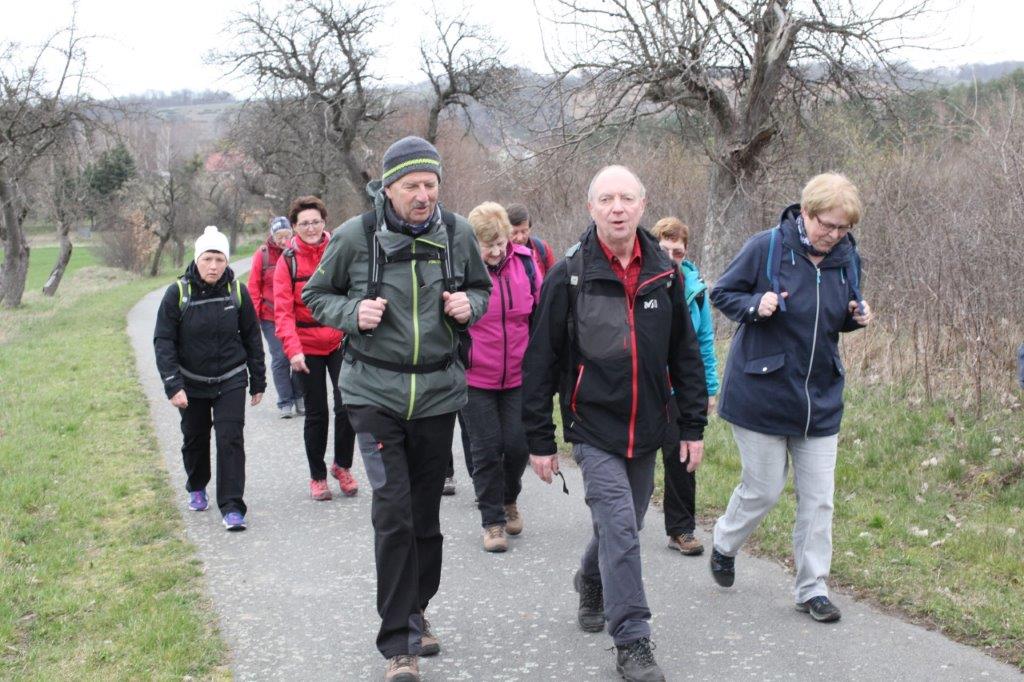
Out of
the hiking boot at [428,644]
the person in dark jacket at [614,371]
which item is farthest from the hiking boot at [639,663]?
the hiking boot at [428,644]

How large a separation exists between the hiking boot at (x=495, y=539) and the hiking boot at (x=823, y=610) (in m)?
1.93

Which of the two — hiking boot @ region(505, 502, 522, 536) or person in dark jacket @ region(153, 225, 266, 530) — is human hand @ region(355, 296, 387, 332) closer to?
hiking boot @ region(505, 502, 522, 536)

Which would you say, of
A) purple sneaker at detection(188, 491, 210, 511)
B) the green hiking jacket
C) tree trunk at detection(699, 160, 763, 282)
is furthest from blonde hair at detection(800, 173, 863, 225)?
tree trunk at detection(699, 160, 763, 282)

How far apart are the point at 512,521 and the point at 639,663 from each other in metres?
2.40

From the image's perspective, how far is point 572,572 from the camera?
580 cm

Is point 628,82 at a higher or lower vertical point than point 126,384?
higher

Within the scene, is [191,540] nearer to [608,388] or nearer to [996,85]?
[608,388]

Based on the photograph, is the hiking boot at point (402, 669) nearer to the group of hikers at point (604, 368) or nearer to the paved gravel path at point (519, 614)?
the group of hikers at point (604, 368)

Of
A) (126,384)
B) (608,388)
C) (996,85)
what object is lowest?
(126,384)

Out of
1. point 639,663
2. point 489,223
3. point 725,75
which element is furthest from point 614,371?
point 725,75

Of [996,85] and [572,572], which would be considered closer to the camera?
[572,572]

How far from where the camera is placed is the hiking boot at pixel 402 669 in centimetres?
429

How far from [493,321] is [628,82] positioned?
979 centimetres

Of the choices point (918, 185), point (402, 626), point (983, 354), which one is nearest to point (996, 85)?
point (918, 185)
